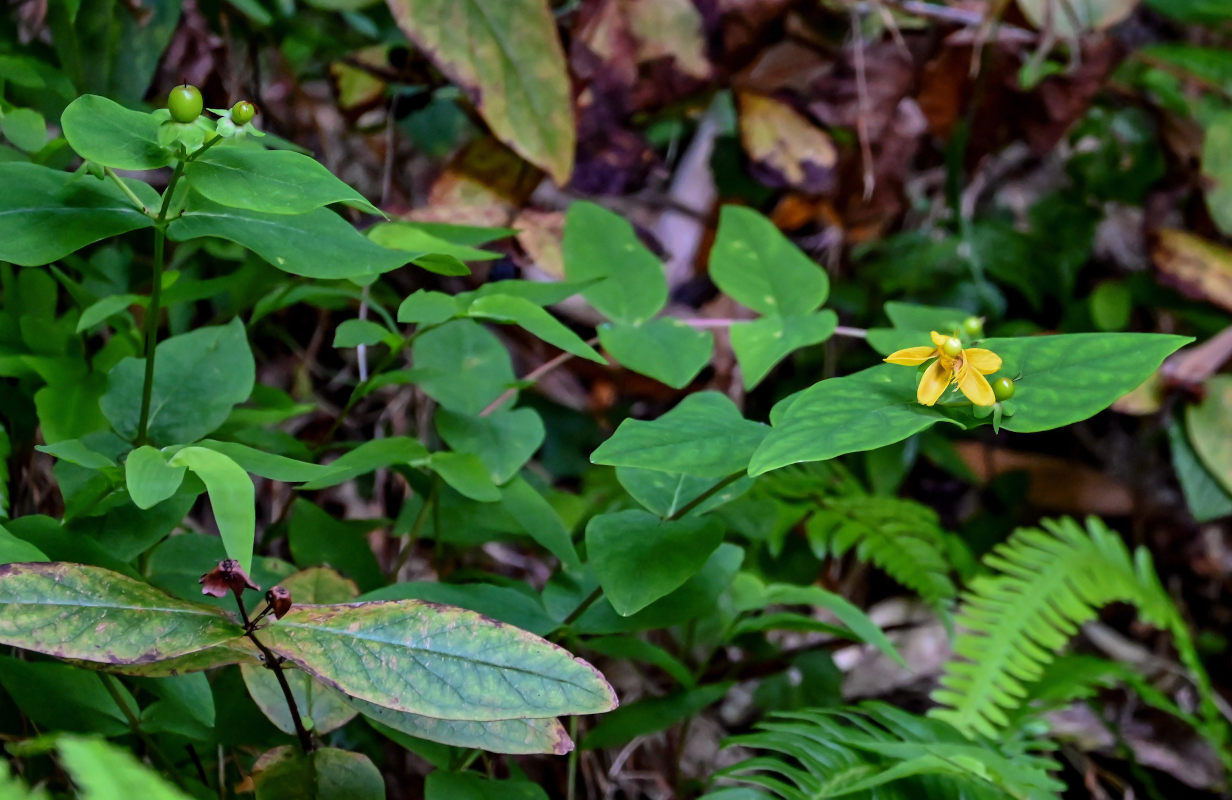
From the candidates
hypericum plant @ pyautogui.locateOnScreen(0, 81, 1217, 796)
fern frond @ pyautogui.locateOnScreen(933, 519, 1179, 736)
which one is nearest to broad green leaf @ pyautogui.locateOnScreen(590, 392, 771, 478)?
hypericum plant @ pyautogui.locateOnScreen(0, 81, 1217, 796)

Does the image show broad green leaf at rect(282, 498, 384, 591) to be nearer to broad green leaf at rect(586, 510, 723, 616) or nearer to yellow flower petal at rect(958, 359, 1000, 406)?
broad green leaf at rect(586, 510, 723, 616)

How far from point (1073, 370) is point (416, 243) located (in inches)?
24.5

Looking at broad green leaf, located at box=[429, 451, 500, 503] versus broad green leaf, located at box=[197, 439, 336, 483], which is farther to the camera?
broad green leaf, located at box=[429, 451, 500, 503]

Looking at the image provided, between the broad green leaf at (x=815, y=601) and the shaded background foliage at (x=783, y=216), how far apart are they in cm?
8

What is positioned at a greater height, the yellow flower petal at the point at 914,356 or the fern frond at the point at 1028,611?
the yellow flower petal at the point at 914,356

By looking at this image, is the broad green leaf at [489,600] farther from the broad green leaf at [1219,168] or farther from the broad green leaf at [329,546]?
the broad green leaf at [1219,168]

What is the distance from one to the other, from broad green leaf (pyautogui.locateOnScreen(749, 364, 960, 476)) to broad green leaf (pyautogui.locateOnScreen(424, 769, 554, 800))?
14.4 inches

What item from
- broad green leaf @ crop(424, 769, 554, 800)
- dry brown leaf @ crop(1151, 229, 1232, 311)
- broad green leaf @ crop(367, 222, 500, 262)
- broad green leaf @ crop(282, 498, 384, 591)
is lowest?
dry brown leaf @ crop(1151, 229, 1232, 311)

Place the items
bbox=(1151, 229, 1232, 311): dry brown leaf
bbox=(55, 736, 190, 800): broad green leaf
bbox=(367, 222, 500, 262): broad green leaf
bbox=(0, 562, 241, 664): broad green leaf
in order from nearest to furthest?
1. bbox=(55, 736, 190, 800): broad green leaf
2. bbox=(0, 562, 241, 664): broad green leaf
3. bbox=(367, 222, 500, 262): broad green leaf
4. bbox=(1151, 229, 1232, 311): dry brown leaf

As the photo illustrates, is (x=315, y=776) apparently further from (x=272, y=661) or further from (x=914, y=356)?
(x=914, y=356)

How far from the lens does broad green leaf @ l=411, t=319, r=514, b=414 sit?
37.6 inches

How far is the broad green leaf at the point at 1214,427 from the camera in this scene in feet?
5.26

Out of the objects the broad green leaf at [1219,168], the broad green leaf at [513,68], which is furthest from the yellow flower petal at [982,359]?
the broad green leaf at [1219,168]

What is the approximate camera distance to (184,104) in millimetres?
593
